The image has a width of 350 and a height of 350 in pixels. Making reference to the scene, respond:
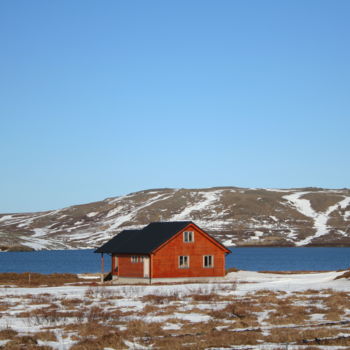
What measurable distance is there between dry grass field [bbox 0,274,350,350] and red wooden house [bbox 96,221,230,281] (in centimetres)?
2318

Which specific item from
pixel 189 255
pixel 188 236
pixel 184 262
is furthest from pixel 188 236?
pixel 184 262

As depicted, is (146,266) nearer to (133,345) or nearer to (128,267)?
(128,267)

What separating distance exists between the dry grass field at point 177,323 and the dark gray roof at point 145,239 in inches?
945

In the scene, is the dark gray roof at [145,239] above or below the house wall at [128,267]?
above

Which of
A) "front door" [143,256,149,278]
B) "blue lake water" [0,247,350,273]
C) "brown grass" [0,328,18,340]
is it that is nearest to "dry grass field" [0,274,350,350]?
"brown grass" [0,328,18,340]

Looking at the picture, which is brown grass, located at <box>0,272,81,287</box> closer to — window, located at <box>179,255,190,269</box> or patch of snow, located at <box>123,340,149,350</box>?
window, located at <box>179,255,190,269</box>

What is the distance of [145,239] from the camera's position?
2454 inches

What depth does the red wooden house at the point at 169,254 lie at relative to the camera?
5881cm

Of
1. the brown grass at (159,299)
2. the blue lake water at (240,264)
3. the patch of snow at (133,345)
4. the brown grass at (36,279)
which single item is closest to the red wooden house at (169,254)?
the brown grass at (36,279)

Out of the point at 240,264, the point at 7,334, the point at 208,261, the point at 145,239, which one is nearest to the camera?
the point at 7,334

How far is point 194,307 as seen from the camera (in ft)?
96.9

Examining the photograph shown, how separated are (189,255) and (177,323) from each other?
120ft

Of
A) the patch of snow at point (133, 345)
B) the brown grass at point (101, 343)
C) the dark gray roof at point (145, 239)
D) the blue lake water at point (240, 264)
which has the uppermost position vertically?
the dark gray roof at point (145, 239)

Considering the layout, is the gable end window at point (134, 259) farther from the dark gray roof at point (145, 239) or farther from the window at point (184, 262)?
the window at point (184, 262)
